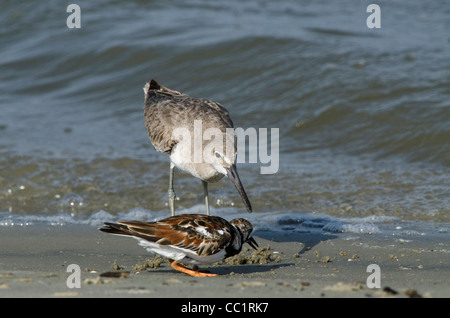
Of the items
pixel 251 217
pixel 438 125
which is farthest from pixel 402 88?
pixel 251 217

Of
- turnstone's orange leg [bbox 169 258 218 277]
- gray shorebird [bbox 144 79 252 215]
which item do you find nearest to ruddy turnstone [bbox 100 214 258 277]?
turnstone's orange leg [bbox 169 258 218 277]

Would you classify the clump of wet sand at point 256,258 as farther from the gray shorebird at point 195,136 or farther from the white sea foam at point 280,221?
the white sea foam at point 280,221

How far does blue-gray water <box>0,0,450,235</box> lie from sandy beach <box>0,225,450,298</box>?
0.62 meters

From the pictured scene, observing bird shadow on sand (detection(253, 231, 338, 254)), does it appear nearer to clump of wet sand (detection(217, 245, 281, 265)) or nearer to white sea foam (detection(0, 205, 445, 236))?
white sea foam (detection(0, 205, 445, 236))

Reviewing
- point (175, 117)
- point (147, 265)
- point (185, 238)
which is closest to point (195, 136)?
point (175, 117)

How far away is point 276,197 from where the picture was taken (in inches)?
311

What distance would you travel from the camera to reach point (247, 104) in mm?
11625

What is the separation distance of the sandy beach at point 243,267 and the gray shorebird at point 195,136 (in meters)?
0.82

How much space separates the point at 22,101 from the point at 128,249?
286 inches

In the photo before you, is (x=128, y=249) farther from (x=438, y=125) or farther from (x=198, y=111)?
(x=438, y=125)

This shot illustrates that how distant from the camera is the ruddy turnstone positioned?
15.8 feet

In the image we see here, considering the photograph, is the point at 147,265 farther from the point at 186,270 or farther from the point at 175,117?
the point at 175,117

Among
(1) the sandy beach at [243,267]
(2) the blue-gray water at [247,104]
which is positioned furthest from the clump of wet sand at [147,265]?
(2) the blue-gray water at [247,104]

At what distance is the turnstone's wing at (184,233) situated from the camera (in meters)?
4.79
